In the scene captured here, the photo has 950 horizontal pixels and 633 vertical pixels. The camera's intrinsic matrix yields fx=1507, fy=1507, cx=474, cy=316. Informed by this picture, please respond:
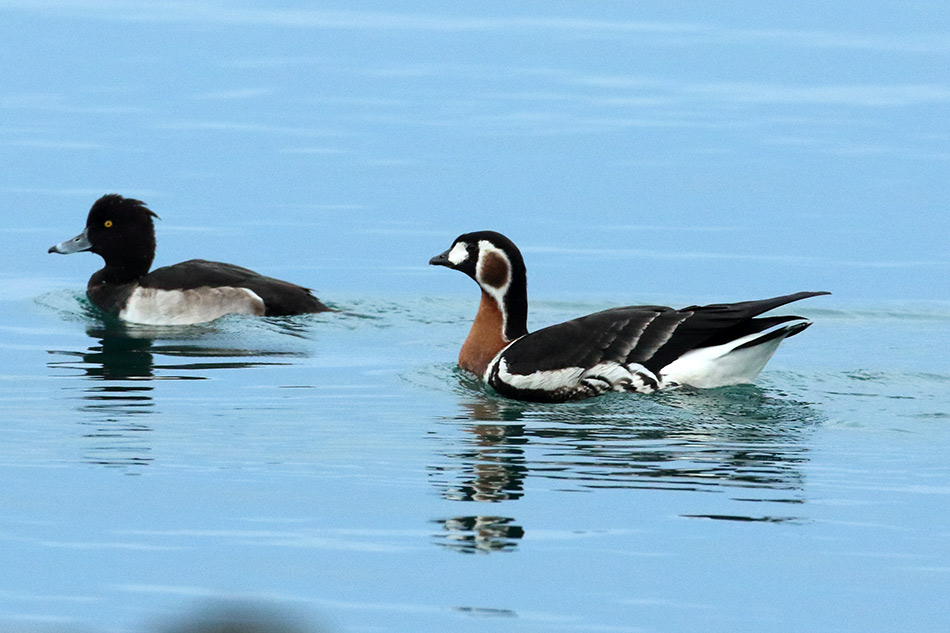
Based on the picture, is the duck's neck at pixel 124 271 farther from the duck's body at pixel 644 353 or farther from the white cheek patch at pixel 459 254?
the duck's body at pixel 644 353

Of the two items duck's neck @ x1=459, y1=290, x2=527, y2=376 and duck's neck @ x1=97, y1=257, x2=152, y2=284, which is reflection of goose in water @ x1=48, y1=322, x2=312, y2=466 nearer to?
duck's neck @ x1=97, y1=257, x2=152, y2=284

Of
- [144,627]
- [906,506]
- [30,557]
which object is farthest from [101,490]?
[144,627]

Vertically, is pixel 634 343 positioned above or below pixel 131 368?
above

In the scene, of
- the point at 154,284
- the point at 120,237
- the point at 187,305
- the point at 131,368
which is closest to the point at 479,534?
the point at 131,368

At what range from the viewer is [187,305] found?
17328 mm

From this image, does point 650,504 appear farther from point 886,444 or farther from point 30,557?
point 30,557

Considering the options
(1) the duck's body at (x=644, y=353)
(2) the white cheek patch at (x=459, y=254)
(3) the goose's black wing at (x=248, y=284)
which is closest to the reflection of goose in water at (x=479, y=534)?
(1) the duck's body at (x=644, y=353)

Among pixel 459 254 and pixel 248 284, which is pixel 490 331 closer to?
pixel 459 254

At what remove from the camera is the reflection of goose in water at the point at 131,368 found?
34.9 ft

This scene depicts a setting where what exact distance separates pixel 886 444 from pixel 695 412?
5.43 ft

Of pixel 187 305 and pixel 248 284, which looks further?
pixel 187 305

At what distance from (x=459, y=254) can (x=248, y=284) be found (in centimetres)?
403

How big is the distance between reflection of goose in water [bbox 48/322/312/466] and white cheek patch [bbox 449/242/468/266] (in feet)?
6.80

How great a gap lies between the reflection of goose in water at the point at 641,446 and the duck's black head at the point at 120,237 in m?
7.30
